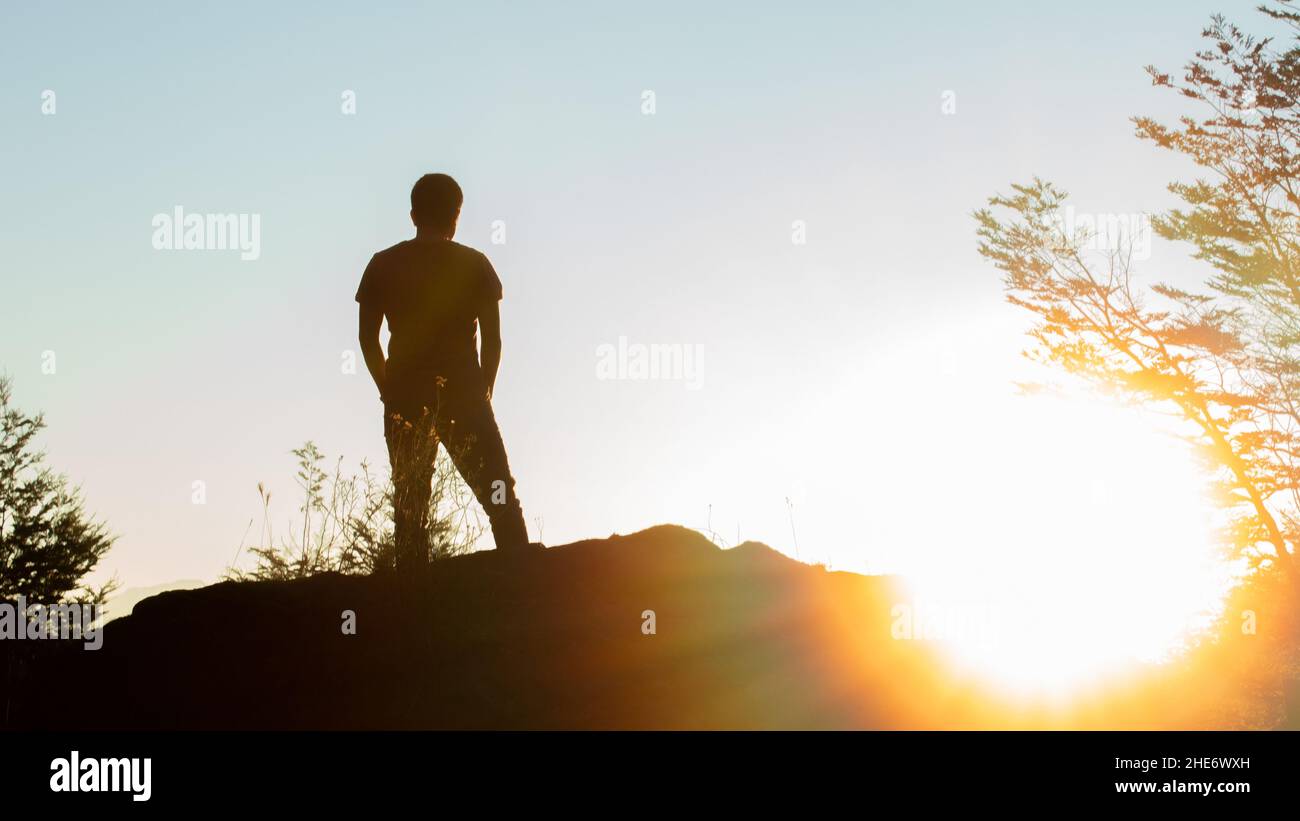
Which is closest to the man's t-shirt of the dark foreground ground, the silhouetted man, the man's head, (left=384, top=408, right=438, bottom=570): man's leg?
the silhouetted man

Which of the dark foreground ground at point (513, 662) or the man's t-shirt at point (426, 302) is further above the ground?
the man's t-shirt at point (426, 302)

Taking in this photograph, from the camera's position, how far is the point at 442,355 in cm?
723

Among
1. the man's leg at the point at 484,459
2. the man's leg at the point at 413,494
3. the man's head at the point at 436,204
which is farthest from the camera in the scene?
the man's head at the point at 436,204

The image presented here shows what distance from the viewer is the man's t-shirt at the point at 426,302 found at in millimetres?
7211

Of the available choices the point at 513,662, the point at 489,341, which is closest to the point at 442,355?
the point at 489,341

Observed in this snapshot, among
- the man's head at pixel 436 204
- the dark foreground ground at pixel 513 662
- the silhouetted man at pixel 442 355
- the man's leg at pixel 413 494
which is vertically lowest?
the dark foreground ground at pixel 513 662

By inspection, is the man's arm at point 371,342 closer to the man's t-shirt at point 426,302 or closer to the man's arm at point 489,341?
the man's t-shirt at point 426,302

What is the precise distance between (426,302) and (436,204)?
70 centimetres

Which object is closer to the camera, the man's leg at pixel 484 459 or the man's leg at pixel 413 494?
the man's leg at pixel 413 494

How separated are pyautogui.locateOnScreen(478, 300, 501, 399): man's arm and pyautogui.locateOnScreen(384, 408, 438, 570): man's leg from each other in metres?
0.55

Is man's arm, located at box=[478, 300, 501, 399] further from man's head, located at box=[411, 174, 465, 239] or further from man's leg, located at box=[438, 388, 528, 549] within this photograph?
man's head, located at box=[411, 174, 465, 239]

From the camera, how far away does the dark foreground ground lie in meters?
5.70

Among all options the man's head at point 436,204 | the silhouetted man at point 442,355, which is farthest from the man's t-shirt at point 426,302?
the man's head at point 436,204

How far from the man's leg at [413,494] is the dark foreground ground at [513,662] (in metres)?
0.17
